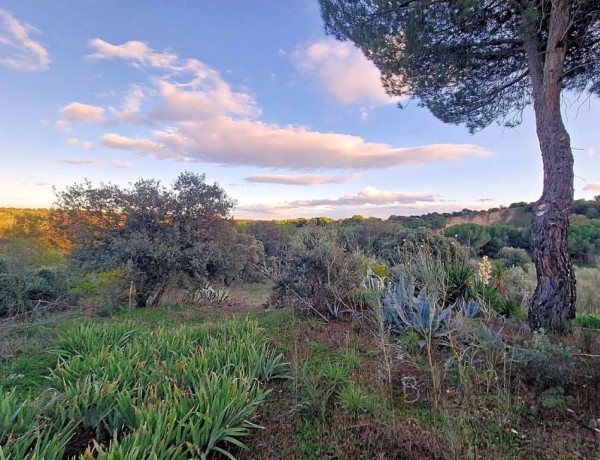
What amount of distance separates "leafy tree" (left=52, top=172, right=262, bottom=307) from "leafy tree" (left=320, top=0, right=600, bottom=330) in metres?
6.59

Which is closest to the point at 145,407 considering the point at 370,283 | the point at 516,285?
the point at 370,283

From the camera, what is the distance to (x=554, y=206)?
4777 millimetres

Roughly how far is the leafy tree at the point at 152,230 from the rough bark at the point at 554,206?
793cm

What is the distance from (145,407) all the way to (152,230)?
844cm

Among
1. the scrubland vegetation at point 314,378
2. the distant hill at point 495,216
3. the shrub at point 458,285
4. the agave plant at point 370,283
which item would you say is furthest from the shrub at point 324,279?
the distant hill at point 495,216

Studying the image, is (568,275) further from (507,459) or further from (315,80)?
(315,80)

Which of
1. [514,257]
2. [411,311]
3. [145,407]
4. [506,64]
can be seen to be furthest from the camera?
[514,257]

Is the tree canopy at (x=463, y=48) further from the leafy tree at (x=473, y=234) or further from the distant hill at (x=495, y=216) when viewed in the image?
the distant hill at (x=495, y=216)

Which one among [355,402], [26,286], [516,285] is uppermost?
[355,402]

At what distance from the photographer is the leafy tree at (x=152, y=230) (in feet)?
28.5

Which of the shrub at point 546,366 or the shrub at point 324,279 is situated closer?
the shrub at point 546,366

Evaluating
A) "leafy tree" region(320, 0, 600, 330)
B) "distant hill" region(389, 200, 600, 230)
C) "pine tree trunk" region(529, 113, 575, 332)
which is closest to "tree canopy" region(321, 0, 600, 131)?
"leafy tree" region(320, 0, 600, 330)

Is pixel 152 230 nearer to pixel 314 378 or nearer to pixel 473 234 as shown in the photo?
pixel 314 378

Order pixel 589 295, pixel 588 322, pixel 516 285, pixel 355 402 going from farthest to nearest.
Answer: pixel 516 285 < pixel 589 295 < pixel 588 322 < pixel 355 402
